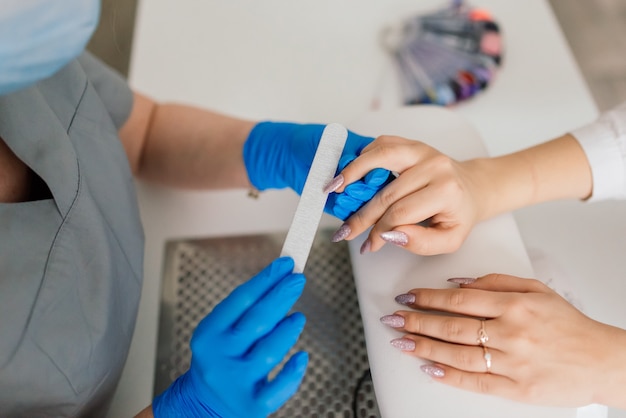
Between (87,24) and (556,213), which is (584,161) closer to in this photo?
(556,213)

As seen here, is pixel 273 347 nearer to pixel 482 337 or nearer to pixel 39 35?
pixel 482 337

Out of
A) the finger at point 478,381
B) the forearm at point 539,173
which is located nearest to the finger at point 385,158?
the forearm at point 539,173

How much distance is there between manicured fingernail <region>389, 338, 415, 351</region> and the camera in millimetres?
557

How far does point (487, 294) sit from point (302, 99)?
0.58 meters

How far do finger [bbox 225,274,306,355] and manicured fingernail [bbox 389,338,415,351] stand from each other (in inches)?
5.1

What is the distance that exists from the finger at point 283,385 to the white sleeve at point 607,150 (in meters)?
0.50

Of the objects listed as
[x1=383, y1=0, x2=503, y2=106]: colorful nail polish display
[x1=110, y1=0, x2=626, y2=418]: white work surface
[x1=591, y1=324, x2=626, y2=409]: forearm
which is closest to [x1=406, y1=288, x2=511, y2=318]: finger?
[x1=591, y1=324, x2=626, y2=409]: forearm

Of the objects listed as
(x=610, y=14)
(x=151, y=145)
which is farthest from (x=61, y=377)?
(x=610, y=14)

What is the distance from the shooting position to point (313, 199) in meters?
0.57

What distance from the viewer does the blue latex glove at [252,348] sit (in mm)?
502

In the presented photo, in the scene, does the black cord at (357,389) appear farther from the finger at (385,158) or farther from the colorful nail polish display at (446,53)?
the colorful nail polish display at (446,53)

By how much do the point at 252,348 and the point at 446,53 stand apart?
2.42ft

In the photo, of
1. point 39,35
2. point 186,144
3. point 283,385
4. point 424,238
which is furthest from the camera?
point 186,144

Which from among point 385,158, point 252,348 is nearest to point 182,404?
point 252,348
